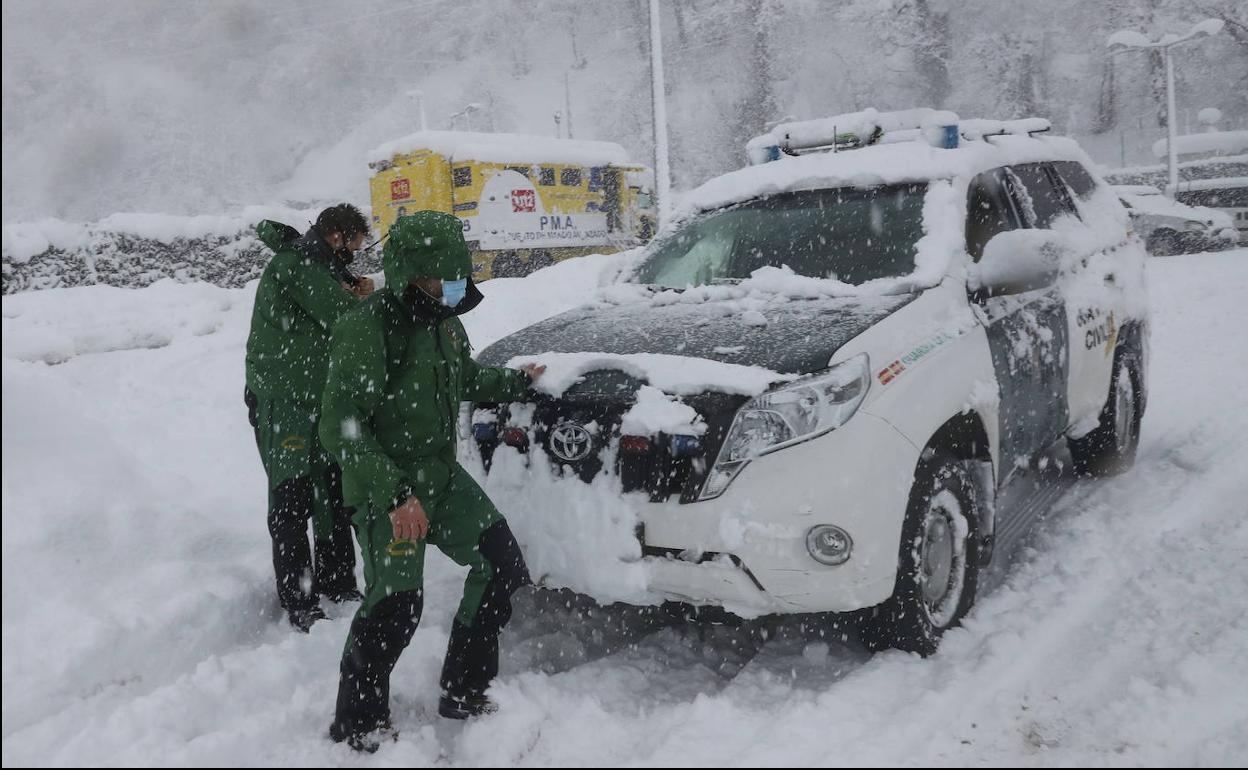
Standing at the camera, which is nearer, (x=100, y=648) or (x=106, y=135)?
(x=100, y=648)

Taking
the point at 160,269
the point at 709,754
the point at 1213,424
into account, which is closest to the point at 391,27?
the point at 160,269

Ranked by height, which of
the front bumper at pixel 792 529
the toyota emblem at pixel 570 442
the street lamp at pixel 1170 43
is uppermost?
the street lamp at pixel 1170 43

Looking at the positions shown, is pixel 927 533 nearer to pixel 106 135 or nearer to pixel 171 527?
pixel 171 527

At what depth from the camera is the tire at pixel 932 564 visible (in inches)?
127

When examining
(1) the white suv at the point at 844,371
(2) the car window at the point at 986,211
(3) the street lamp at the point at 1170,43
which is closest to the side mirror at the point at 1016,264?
(1) the white suv at the point at 844,371

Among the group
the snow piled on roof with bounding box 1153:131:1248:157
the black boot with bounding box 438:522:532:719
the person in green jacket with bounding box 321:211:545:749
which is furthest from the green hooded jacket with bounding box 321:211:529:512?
the snow piled on roof with bounding box 1153:131:1248:157

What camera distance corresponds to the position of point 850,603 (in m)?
3.05

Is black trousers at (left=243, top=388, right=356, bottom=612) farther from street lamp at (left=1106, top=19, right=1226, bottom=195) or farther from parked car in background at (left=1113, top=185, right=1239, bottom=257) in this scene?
street lamp at (left=1106, top=19, right=1226, bottom=195)

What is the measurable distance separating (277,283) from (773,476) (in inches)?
77.6

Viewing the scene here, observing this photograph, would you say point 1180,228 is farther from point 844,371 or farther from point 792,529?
point 792,529

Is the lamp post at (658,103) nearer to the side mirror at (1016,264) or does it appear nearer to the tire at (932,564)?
the side mirror at (1016,264)

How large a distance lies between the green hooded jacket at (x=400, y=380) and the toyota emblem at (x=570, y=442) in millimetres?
453

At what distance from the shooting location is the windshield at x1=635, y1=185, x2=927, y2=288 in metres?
4.05

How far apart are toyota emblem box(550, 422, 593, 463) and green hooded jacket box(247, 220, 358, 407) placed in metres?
0.95
